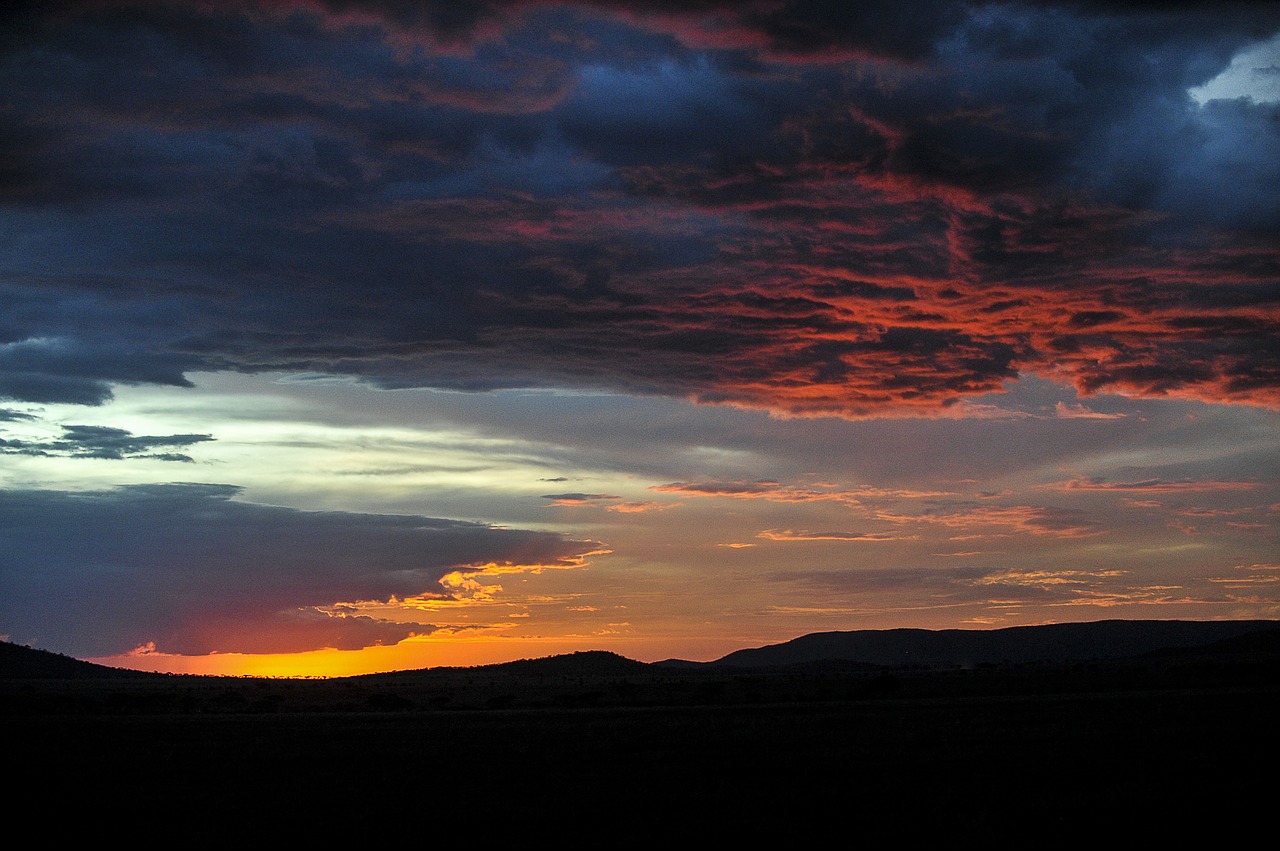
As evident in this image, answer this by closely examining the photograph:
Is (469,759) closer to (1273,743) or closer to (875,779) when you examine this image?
(875,779)

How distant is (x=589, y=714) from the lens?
2382 inches

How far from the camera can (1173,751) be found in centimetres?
3142

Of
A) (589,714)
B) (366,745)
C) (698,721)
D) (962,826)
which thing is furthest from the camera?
Result: (589,714)

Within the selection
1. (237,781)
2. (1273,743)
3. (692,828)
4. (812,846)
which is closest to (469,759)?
(237,781)

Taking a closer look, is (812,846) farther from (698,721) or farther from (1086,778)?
(698,721)

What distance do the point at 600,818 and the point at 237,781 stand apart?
1310 centimetres

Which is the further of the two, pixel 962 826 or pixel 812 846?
pixel 962 826

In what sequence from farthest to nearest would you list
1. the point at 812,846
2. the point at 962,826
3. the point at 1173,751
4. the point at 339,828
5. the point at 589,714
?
the point at 589,714 → the point at 1173,751 → the point at 339,828 → the point at 962,826 → the point at 812,846

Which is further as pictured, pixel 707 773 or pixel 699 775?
pixel 707 773

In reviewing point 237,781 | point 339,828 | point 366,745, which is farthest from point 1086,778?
point 366,745

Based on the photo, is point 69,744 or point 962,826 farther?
point 69,744

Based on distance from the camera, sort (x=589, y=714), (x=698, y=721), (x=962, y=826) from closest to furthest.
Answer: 1. (x=962, y=826)
2. (x=698, y=721)
3. (x=589, y=714)

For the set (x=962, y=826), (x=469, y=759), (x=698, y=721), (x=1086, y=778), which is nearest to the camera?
(x=962, y=826)

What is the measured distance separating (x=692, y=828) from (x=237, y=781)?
608 inches
